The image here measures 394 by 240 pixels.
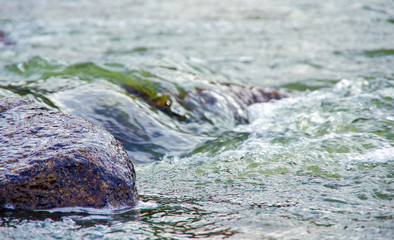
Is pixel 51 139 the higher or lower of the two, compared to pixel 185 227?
higher

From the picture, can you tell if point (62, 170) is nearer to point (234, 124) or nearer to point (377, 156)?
point (377, 156)

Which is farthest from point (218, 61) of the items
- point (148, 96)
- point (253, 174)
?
point (253, 174)

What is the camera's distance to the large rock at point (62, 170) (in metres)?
2.80

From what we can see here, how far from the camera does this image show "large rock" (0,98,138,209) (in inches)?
110

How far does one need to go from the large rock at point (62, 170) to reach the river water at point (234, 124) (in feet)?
0.34

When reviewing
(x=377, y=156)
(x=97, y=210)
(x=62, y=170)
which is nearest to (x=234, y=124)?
(x=377, y=156)

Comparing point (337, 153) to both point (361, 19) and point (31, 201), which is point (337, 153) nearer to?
point (31, 201)

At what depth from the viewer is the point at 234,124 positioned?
5.44 metres

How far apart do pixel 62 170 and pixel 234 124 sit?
118 inches

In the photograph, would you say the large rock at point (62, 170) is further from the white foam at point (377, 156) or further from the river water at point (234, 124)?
the white foam at point (377, 156)

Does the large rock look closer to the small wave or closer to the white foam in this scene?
the small wave

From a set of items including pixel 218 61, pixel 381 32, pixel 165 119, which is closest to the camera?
pixel 165 119

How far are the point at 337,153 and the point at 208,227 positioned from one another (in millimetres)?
1922

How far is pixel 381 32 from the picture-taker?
10281mm
